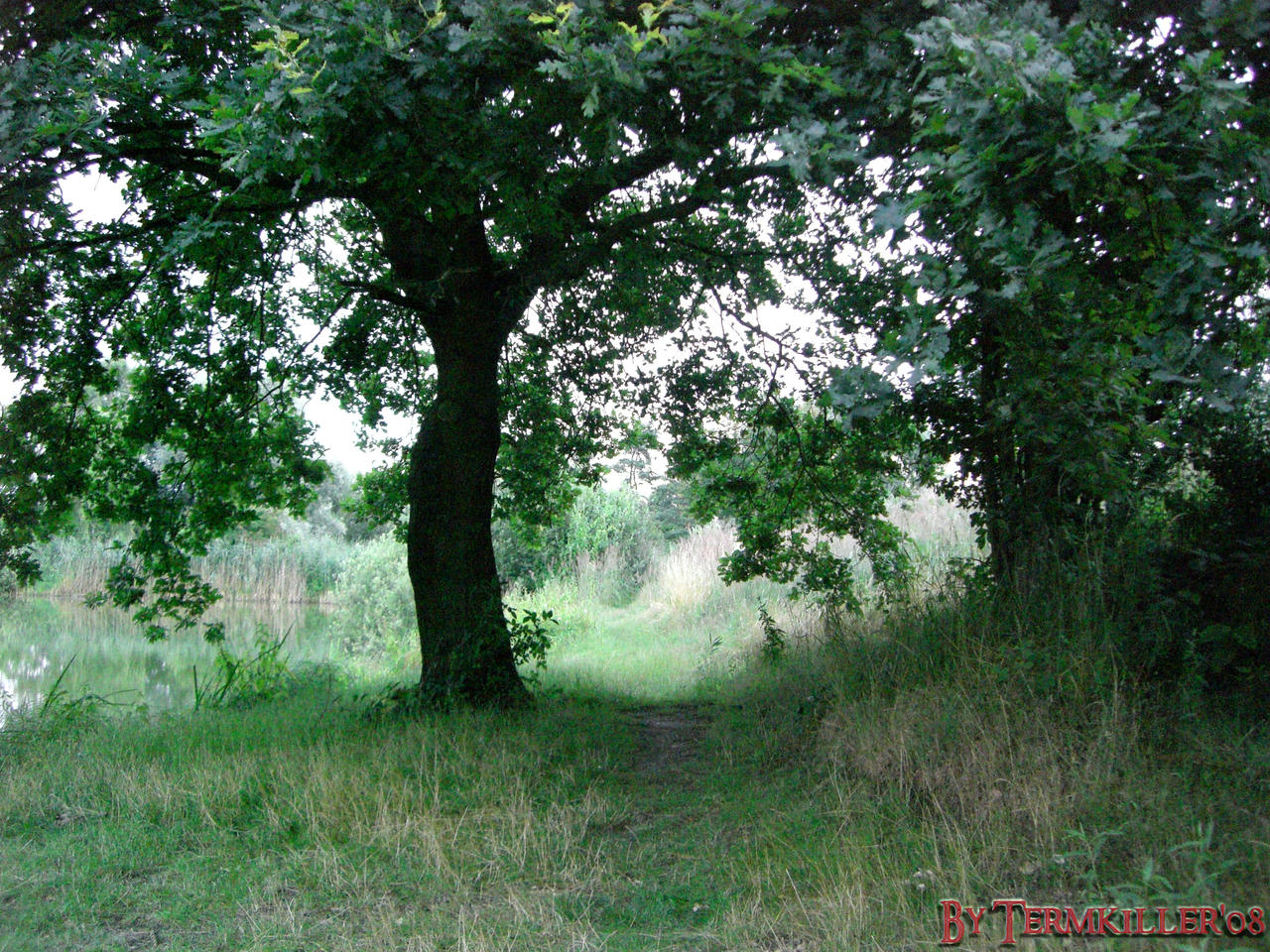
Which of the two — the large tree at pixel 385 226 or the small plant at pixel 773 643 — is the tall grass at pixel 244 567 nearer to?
the large tree at pixel 385 226

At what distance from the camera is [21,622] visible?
20469 mm

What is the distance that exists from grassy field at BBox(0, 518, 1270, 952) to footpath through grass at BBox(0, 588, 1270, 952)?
16 millimetres

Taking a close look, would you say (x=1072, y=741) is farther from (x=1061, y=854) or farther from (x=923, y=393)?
(x=923, y=393)

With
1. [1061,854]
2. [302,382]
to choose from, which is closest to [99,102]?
[302,382]

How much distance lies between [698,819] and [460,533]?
11.1 ft

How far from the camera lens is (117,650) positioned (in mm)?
18016

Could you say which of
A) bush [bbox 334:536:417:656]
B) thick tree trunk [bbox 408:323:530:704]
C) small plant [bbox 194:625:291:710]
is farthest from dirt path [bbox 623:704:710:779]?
bush [bbox 334:536:417:656]

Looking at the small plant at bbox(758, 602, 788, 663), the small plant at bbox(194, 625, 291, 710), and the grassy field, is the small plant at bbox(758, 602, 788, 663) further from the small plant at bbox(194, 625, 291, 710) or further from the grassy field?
the small plant at bbox(194, 625, 291, 710)

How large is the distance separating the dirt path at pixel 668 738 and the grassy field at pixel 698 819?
0.05 meters

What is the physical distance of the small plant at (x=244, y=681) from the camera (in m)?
8.94

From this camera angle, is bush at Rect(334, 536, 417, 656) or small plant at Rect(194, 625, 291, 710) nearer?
small plant at Rect(194, 625, 291, 710)

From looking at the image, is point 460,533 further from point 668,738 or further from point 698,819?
point 698,819

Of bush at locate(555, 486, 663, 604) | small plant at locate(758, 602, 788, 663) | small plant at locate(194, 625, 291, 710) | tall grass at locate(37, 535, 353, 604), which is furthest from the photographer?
tall grass at locate(37, 535, 353, 604)

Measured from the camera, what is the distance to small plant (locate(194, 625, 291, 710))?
29.3 feet
